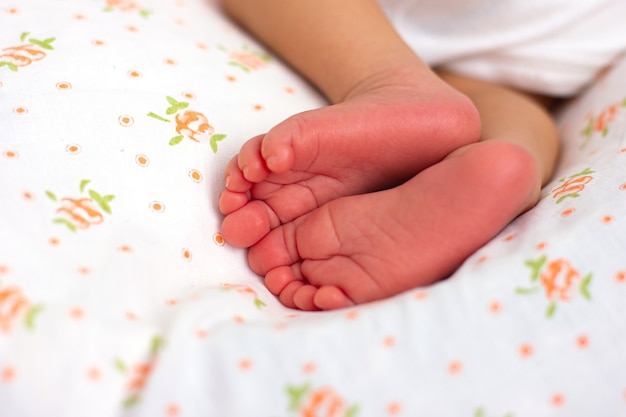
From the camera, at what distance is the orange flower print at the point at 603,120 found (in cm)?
87

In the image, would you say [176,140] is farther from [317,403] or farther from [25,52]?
[317,403]

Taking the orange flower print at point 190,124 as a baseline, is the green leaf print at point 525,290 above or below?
above

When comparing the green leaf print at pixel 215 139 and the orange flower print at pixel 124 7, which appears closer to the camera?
the green leaf print at pixel 215 139

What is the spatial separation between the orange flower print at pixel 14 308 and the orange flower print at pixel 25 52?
0.29 m

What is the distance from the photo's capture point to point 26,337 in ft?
1.74

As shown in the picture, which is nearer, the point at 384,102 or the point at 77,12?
the point at 384,102

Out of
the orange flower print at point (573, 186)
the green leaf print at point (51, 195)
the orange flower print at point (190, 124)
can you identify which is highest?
the orange flower print at point (573, 186)

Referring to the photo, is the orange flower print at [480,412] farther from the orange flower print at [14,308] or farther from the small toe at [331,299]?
the orange flower print at [14,308]

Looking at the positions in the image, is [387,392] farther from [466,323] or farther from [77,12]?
[77,12]

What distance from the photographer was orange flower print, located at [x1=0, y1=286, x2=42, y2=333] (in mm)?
537

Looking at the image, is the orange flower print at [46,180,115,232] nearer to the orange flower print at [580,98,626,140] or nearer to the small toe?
the small toe

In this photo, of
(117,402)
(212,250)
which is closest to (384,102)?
(212,250)

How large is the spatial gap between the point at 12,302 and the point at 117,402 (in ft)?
0.39

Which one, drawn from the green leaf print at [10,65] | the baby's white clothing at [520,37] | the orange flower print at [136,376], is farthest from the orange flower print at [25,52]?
the baby's white clothing at [520,37]
